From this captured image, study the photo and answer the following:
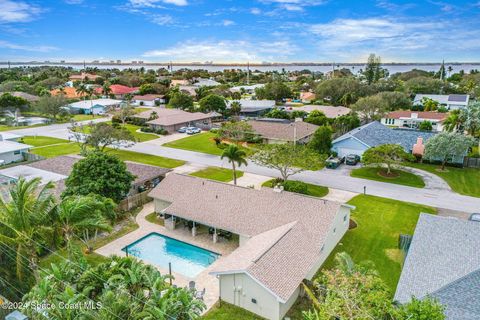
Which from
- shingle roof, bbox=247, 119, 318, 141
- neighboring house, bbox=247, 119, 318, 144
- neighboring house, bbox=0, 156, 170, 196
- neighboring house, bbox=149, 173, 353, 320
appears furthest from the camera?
shingle roof, bbox=247, 119, 318, 141

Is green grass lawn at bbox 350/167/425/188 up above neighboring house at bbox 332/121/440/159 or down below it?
below

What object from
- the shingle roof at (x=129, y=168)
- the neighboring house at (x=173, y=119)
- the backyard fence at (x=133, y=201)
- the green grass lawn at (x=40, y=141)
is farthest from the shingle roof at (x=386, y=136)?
the green grass lawn at (x=40, y=141)

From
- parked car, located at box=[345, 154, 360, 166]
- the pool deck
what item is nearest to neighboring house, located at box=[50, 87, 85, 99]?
parked car, located at box=[345, 154, 360, 166]

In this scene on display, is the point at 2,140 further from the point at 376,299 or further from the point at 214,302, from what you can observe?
the point at 376,299

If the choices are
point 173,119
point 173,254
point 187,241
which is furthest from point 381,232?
point 173,119

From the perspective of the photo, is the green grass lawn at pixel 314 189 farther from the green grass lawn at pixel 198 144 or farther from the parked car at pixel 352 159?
the green grass lawn at pixel 198 144

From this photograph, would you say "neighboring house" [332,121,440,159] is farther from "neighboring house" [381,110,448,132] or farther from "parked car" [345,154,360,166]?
"neighboring house" [381,110,448,132]
